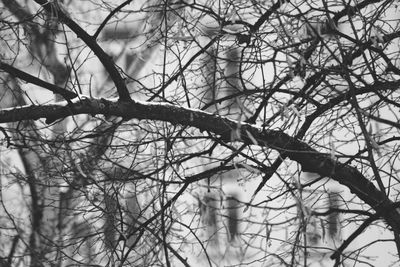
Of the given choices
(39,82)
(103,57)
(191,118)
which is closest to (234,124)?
(191,118)

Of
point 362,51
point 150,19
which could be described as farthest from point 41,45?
point 362,51

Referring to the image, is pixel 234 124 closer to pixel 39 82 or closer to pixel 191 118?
pixel 191 118

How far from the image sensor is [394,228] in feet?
15.2

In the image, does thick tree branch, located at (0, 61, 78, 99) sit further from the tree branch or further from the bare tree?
the tree branch

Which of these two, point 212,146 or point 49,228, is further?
point 49,228

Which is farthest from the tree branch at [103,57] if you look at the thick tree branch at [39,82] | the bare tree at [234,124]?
the thick tree branch at [39,82]

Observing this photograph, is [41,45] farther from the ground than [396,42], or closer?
farther from the ground

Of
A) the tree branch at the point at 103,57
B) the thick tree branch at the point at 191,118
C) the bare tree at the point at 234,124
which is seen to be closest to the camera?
the bare tree at the point at 234,124

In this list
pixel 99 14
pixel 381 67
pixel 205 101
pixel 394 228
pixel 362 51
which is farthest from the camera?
pixel 99 14

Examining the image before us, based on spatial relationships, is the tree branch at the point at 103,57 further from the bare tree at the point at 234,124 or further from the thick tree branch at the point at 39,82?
the thick tree branch at the point at 39,82

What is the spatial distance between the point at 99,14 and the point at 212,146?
12.8 feet

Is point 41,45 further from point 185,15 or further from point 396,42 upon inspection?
point 396,42

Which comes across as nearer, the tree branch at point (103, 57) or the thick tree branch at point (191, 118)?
the thick tree branch at point (191, 118)

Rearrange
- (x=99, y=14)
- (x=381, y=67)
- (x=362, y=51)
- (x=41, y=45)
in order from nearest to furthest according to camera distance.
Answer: (x=362, y=51)
(x=381, y=67)
(x=99, y=14)
(x=41, y=45)
